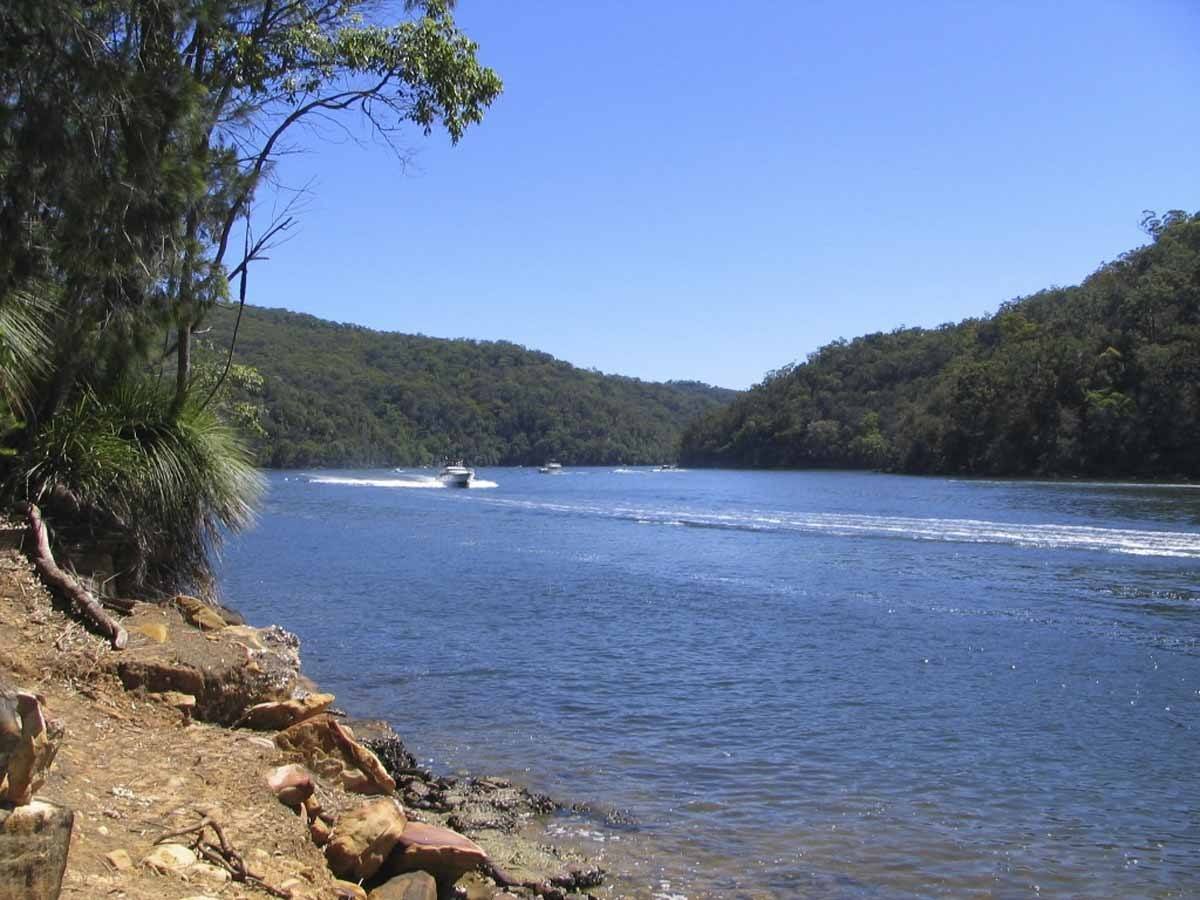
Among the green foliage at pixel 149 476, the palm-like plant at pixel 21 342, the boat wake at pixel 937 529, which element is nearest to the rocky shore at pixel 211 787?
the green foliage at pixel 149 476

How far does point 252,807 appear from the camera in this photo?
590 cm

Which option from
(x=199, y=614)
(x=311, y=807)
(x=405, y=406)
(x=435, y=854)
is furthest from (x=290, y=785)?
(x=405, y=406)

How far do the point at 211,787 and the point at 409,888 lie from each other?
1.34m

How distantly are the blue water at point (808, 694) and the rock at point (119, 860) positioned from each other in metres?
3.86

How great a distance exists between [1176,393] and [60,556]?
9062 cm

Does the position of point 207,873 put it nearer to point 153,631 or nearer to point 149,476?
point 153,631

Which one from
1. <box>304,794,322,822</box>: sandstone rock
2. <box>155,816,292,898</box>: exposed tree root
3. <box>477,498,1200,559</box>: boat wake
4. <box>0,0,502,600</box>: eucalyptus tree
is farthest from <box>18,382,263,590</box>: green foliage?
<box>477,498,1200,559</box>: boat wake

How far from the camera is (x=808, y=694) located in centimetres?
1403

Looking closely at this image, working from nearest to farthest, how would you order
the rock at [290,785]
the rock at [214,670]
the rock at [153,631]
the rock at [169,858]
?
→ the rock at [169,858] → the rock at [290,785] → the rock at [214,670] → the rock at [153,631]

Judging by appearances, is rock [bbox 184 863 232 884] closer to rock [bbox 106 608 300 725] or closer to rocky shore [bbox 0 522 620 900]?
rocky shore [bbox 0 522 620 900]

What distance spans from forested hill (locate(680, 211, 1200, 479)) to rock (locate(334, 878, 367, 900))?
290 ft

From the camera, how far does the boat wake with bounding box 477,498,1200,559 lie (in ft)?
111

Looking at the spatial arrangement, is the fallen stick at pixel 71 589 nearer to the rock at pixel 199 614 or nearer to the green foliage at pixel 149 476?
the green foliage at pixel 149 476

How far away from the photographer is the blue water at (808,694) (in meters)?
8.52
